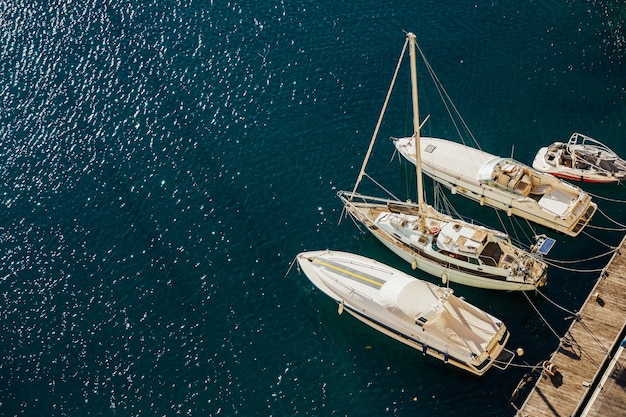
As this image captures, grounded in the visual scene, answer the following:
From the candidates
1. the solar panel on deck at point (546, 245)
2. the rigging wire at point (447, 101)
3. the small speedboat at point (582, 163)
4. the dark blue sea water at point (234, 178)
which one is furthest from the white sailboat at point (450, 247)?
the rigging wire at point (447, 101)

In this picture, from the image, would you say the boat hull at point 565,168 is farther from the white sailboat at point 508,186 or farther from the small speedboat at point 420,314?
the small speedboat at point 420,314

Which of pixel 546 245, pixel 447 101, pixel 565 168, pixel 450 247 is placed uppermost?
pixel 447 101

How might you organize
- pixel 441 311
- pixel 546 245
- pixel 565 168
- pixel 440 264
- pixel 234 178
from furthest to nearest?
pixel 234 178 → pixel 565 168 → pixel 440 264 → pixel 546 245 → pixel 441 311

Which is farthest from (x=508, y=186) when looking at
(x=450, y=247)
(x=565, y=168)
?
(x=450, y=247)

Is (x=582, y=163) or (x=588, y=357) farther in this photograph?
(x=582, y=163)

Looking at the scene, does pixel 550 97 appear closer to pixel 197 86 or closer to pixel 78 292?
pixel 197 86

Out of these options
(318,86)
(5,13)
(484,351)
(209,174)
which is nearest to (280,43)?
(318,86)

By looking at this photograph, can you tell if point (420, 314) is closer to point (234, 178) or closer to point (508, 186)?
point (508, 186)
